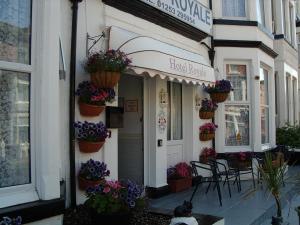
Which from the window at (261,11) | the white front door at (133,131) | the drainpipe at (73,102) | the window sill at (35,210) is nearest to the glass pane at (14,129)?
the window sill at (35,210)

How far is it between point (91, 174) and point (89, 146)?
0.42 m

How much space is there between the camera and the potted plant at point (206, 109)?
10141 mm

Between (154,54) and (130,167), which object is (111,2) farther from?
(130,167)

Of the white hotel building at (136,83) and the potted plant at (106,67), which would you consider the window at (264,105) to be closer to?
the white hotel building at (136,83)

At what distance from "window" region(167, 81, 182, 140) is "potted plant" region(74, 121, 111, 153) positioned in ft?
11.9

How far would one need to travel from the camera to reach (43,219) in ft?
14.1

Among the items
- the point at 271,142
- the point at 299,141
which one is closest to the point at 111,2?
the point at 271,142

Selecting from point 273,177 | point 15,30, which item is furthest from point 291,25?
point 15,30

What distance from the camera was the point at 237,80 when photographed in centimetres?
1132

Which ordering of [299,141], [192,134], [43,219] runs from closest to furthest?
[43,219]
[192,134]
[299,141]

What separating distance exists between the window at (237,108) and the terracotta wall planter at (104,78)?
18.6 ft

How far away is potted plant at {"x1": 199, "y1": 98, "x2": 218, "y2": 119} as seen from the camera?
33.3ft

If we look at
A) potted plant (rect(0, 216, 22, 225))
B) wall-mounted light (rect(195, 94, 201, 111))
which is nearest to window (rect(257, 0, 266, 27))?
wall-mounted light (rect(195, 94, 201, 111))

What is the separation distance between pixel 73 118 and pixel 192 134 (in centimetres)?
454
